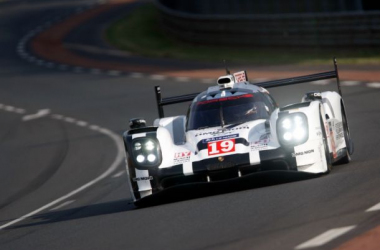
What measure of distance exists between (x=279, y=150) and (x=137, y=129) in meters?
1.90

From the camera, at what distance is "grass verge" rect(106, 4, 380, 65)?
29.3 meters

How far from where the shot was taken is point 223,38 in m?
35.7

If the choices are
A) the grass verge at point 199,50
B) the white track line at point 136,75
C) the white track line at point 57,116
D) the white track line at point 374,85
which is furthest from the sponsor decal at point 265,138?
the white track line at point 136,75

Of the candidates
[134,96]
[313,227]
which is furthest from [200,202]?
[134,96]

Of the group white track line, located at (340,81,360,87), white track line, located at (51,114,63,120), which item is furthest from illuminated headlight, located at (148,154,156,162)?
white track line, located at (51,114,63,120)

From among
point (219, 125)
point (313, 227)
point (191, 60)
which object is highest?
point (191, 60)

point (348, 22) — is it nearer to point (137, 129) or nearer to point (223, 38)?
point (223, 38)

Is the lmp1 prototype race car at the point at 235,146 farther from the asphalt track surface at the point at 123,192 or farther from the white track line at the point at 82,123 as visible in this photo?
the white track line at the point at 82,123

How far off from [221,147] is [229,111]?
129 cm

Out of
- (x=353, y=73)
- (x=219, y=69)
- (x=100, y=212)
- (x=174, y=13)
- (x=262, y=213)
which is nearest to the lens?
(x=262, y=213)

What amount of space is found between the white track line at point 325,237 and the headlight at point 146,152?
3832 mm

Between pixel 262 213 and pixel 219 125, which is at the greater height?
pixel 219 125

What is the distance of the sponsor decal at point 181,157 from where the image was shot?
37.8ft

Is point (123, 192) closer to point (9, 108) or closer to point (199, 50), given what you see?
point (9, 108)
